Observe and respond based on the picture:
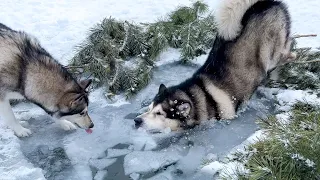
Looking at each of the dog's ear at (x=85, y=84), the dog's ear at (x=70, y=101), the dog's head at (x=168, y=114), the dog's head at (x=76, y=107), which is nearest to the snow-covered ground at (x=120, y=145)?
the dog's head at (x=168, y=114)

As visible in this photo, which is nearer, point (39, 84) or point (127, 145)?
point (39, 84)

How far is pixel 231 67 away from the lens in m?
5.36

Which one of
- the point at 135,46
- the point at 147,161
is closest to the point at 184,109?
the point at 147,161

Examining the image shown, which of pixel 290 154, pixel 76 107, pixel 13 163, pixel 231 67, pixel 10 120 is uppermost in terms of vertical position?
pixel 290 154

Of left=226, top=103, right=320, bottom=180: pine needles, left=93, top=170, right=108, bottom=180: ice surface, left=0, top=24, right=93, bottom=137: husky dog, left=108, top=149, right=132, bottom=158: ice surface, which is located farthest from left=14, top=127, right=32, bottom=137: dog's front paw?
left=226, top=103, right=320, bottom=180: pine needles

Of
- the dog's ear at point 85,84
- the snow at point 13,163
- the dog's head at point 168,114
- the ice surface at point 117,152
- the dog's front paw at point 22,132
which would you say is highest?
the dog's ear at point 85,84

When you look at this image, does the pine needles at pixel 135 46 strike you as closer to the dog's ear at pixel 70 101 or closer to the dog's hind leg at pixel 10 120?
the dog's ear at pixel 70 101

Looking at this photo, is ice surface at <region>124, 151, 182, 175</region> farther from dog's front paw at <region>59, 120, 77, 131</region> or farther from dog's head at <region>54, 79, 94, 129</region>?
dog's front paw at <region>59, 120, 77, 131</region>

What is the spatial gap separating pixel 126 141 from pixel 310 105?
7.45 feet

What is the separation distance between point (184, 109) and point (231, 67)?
3.26ft

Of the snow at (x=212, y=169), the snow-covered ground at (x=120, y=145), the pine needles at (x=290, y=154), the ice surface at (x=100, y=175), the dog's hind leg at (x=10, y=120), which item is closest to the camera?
the pine needles at (x=290, y=154)

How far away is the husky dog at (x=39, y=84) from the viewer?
4691 millimetres

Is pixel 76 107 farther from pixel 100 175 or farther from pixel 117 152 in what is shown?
pixel 100 175

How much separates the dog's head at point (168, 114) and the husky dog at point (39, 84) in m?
0.72
